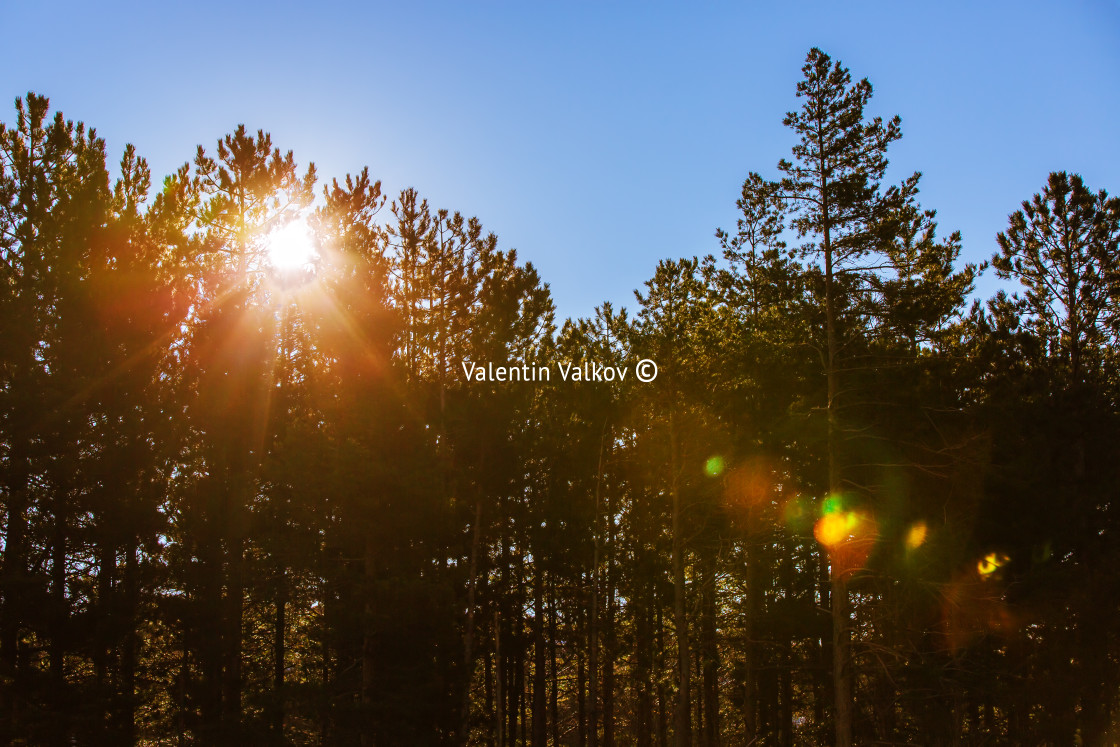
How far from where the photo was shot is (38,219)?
55.5 feet

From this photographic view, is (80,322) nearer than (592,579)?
Yes

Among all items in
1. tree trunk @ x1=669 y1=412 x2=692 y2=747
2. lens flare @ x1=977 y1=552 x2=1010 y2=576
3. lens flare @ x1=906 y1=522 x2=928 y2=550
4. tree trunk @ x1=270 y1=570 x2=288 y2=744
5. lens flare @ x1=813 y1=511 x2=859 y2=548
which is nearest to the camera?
lens flare @ x1=906 y1=522 x2=928 y2=550

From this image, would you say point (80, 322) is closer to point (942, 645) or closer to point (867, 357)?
point (867, 357)

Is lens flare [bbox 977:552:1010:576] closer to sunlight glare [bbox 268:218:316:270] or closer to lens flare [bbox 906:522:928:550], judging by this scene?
lens flare [bbox 906:522:928:550]

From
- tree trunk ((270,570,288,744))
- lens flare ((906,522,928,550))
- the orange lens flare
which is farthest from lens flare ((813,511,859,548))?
tree trunk ((270,570,288,744))

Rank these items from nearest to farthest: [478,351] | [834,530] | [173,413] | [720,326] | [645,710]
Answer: [834,530], [720,326], [173,413], [478,351], [645,710]

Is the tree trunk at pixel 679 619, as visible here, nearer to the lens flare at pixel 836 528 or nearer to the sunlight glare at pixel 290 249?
the lens flare at pixel 836 528

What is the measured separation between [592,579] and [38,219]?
15717 mm

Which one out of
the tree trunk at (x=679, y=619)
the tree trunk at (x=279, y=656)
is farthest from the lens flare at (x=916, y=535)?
the tree trunk at (x=279, y=656)

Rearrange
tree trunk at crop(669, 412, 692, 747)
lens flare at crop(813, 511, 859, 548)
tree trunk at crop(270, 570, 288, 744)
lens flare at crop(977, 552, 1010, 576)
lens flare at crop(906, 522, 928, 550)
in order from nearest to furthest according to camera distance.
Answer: lens flare at crop(906, 522, 928, 550)
lens flare at crop(813, 511, 859, 548)
tree trunk at crop(270, 570, 288, 744)
lens flare at crop(977, 552, 1010, 576)
tree trunk at crop(669, 412, 692, 747)

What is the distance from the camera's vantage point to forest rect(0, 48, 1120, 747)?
1568 cm

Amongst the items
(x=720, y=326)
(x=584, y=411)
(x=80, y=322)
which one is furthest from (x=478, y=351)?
(x=80, y=322)

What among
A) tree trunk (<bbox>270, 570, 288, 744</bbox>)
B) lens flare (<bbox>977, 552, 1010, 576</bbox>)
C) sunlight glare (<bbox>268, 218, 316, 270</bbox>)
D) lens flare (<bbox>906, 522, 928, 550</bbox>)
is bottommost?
tree trunk (<bbox>270, 570, 288, 744</bbox>)

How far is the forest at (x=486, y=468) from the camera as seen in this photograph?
15.7m
